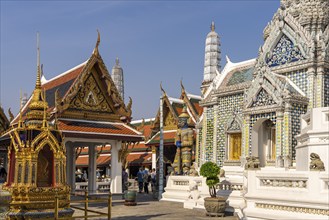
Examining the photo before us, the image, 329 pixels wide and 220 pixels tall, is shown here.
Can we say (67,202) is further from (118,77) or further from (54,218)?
(118,77)

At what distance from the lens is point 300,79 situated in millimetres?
19406

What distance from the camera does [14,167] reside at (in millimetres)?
10562

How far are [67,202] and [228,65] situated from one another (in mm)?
16375

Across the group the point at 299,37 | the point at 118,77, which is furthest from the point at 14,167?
the point at 118,77

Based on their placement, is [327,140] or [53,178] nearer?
[53,178]

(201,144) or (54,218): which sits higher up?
(201,144)

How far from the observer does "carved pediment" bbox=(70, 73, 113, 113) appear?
1977 centimetres

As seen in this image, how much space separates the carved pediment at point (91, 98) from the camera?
1977 centimetres

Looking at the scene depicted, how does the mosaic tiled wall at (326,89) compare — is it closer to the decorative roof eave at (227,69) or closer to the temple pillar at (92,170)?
the decorative roof eave at (227,69)

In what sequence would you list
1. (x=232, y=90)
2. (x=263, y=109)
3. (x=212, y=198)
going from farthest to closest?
1. (x=232, y=90)
2. (x=263, y=109)
3. (x=212, y=198)

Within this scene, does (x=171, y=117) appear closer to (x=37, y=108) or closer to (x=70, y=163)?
(x=70, y=163)

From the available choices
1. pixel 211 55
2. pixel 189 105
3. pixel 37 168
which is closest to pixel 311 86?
pixel 37 168

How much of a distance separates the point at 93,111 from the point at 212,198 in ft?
26.5

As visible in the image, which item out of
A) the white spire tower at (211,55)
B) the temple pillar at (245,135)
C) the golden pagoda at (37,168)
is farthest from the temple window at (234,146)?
the white spire tower at (211,55)
